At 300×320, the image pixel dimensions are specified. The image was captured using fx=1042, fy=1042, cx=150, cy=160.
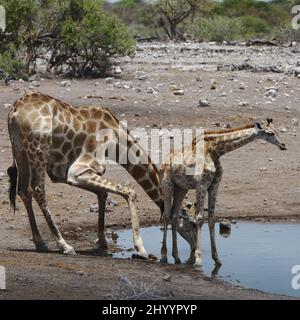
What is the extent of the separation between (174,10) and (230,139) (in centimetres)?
2673

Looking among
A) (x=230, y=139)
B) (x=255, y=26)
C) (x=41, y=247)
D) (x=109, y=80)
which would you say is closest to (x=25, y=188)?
(x=41, y=247)

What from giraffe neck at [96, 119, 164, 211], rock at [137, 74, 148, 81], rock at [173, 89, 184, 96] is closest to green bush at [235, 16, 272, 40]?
rock at [137, 74, 148, 81]

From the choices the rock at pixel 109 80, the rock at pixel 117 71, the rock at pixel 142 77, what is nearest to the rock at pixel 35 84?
the rock at pixel 109 80

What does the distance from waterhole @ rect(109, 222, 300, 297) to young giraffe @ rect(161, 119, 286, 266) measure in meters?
0.30

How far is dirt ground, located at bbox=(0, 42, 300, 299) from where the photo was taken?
8555 millimetres

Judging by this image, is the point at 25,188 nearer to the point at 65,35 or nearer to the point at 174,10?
the point at 65,35

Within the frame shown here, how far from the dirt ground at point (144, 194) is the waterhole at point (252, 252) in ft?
1.28

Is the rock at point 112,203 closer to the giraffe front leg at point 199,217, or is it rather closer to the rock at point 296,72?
the giraffe front leg at point 199,217

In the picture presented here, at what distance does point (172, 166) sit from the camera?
405 inches

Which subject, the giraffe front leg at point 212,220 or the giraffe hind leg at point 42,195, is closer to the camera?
the giraffe front leg at point 212,220

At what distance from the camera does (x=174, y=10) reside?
36.5 meters

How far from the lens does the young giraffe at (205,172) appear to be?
10.1 m
